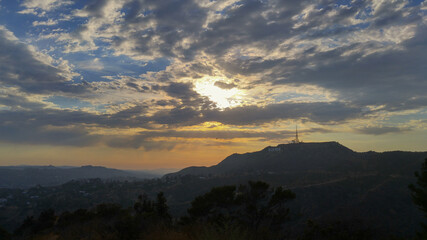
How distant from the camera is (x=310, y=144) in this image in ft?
545

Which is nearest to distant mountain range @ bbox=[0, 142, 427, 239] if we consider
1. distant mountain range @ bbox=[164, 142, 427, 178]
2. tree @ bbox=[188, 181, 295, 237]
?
distant mountain range @ bbox=[164, 142, 427, 178]

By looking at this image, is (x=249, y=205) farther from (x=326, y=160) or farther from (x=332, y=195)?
(x=326, y=160)

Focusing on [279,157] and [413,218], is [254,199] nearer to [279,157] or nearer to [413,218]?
[413,218]

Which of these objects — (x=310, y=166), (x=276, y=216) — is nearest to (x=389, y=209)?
(x=276, y=216)

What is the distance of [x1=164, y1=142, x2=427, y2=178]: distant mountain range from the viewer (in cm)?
8899

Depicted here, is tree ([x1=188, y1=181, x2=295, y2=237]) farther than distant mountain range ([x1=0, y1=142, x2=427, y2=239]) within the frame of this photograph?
No

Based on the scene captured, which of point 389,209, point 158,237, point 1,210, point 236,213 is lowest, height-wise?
point 1,210

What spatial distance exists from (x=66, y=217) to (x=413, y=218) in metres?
56.7

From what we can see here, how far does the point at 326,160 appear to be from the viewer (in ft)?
447

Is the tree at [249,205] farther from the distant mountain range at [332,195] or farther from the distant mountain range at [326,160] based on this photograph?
the distant mountain range at [326,160]

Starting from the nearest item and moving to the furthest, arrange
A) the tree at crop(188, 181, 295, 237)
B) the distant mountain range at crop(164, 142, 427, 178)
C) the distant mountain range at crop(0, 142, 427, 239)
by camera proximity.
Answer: the tree at crop(188, 181, 295, 237)
the distant mountain range at crop(0, 142, 427, 239)
the distant mountain range at crop(164, 142, 427, 178)

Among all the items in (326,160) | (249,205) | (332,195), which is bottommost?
(332,195)

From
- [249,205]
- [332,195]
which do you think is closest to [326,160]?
[332,195]

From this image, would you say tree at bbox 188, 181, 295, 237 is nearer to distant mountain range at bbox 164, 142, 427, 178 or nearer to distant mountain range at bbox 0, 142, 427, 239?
distant mountain range at bbox 0, 142, 427, 239
